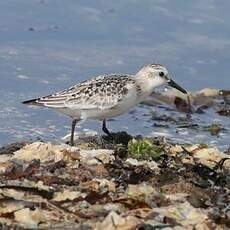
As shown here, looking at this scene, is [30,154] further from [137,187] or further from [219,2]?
[219,2]

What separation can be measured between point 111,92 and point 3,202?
8.98ft

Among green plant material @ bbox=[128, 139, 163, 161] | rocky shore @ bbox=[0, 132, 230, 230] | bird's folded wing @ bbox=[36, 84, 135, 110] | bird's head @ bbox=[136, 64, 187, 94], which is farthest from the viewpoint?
bird's head @ bbox=[136, 64, 187, 94]

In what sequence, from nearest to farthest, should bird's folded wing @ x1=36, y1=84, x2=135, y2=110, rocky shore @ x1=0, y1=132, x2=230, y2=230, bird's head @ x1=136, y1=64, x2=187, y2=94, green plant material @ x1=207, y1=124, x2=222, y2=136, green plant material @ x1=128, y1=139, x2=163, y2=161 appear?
1. rocky shore @ x1=0, y1=132, x2=230, y2=230
2. green plant material @ x1=128, y1=139, x2=163, y2=161
3. bird's folded wing @ x1=36, y1=84, x2=135, y2=110
4. bird's head @ x1=136, y1=64, x2=187, y2=94
5. green plant material @ x1=207, y1=124, x2=222, y2=136

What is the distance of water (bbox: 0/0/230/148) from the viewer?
973 cm

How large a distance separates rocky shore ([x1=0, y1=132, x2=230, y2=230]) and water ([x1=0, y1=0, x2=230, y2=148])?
2.55 m

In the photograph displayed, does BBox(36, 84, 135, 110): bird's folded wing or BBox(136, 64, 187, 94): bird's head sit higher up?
BBox(136, 64, 187, 94): bird's head

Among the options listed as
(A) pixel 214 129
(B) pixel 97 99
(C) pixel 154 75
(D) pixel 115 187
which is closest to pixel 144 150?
(B) pixel 97 99

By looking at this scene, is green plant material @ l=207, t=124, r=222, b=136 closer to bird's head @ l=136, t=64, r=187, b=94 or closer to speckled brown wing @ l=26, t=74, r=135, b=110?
bird's head @ l=136, t=64, r=187, b=94

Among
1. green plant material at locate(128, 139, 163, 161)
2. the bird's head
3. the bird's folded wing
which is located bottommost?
green plant material at locate(128, 139, 163, 161)

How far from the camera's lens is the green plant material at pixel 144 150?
6703 mm

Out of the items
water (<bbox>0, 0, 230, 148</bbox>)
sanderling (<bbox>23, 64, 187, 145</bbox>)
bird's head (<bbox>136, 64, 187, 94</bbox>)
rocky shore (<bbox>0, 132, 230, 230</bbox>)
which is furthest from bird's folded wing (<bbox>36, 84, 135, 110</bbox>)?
water (<bbox>0, 0, 230, 148</bbox>)

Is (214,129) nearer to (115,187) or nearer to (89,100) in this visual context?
(89,100)

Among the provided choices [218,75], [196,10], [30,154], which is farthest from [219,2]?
[30,154]

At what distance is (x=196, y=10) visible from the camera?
12719 millimetres
